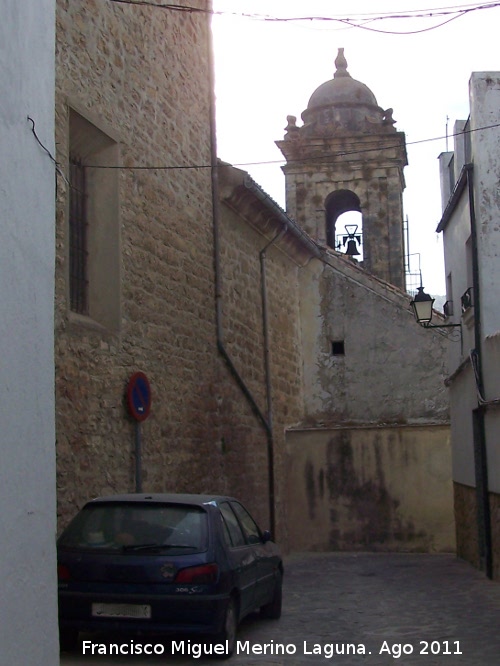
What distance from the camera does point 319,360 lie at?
762 inches

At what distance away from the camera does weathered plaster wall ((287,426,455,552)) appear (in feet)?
58.2

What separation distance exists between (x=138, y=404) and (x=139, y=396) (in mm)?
91

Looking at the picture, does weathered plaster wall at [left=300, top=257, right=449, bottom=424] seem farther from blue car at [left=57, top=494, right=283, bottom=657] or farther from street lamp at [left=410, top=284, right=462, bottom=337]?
blue car at [left=57, top=494, right=283, bottom=657]

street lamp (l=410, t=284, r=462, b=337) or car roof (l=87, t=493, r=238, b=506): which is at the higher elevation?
street lamp (l=410, t=284, r=462, b=337)

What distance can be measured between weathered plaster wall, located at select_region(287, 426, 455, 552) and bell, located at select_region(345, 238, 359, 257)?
225 inches

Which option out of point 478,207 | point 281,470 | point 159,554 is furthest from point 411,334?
point 159,554

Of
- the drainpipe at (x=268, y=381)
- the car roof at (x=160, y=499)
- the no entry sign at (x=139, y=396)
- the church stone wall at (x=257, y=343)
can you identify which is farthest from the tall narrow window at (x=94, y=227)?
the drainpipe at (x=268, y=381)

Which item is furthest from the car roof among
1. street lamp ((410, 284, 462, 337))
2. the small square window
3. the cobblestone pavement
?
the small square window

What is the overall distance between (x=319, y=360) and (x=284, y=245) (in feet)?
8.41

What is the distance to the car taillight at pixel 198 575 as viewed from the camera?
6930 mm

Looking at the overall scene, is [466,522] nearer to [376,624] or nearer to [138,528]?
[376,624]

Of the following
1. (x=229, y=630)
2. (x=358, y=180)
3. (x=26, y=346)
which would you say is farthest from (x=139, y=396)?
(x=358, y=180)

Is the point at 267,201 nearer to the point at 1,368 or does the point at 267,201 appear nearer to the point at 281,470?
the point at 281,470

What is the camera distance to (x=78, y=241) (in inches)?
413
